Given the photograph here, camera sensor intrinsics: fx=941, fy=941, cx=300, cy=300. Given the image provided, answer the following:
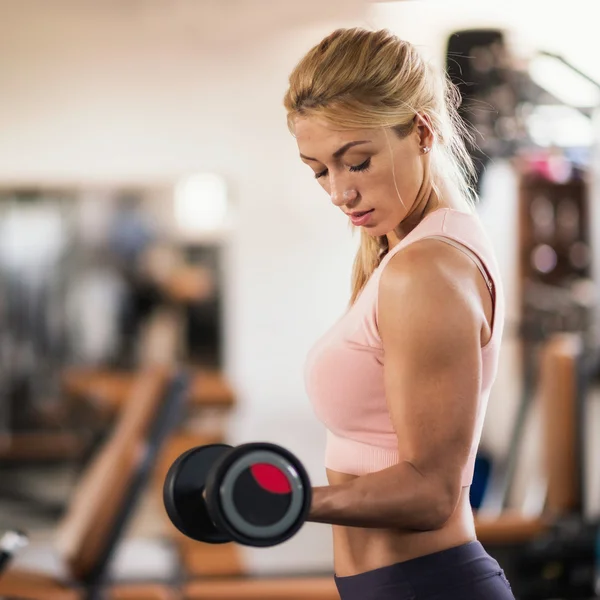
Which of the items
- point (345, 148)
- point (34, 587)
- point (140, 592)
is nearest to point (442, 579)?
point (345, 148)

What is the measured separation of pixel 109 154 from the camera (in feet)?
15.9

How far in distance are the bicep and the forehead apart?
0.13 m

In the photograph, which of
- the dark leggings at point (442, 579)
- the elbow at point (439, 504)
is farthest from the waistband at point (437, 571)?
the elbow at point (439, 504)

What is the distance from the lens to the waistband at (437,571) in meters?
0.85

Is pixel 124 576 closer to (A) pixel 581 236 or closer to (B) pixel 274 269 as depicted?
(A) pixel 581 236

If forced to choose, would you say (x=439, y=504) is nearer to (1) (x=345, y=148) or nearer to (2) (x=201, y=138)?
(1) (x=345, y=148)

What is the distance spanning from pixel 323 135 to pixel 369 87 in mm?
56

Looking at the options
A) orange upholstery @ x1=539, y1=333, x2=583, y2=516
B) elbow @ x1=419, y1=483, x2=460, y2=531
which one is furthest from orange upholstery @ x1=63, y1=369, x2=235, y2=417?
elbow @ x1=419, y1=483, x2=460, y2=531

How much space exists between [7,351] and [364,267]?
431 cm

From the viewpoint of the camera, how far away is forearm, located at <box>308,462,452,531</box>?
0.72 meters

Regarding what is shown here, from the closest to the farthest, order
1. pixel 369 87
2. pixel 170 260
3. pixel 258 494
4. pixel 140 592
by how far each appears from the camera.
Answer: pixel 258 494
pixel 369 87
pixel 140 592
pixel 170 260

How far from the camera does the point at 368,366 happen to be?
2.73ft

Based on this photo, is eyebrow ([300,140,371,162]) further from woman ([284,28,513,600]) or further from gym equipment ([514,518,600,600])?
gym equipment ([514,518,600,600])

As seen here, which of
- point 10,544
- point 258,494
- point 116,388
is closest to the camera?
point 258,494
